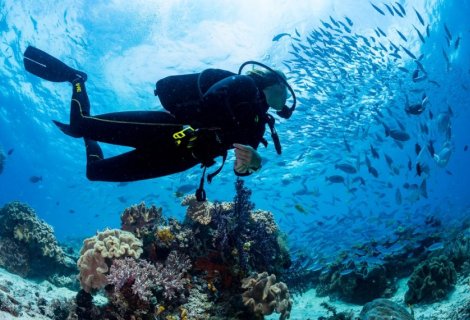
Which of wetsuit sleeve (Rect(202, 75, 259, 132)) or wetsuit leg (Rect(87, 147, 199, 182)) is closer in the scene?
wetsuit sleeve (Rect(202, 75, 259, 132))

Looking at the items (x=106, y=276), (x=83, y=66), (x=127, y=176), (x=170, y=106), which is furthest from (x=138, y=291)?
(x=83, y=66)

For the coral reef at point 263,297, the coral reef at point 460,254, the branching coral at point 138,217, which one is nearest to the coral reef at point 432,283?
the coral reef at point 460,254

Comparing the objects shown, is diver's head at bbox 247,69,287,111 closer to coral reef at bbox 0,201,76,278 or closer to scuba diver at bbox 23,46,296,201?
scuba diver at bbox 23,46,296,201

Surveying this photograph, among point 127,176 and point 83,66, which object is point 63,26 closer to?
point 83,66

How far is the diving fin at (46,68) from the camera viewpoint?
609 cm

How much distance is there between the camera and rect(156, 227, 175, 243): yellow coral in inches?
236

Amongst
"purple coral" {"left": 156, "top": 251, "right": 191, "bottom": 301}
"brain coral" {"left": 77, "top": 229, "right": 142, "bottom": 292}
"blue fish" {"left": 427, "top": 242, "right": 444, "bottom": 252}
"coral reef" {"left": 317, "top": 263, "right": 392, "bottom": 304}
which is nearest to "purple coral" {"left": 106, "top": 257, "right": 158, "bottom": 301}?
"purple coral" {"left": 156, "top": 251, "right": 191, "bottom": 301}

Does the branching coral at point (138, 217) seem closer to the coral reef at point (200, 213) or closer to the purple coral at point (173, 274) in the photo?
the coral reef at point (200, 213)

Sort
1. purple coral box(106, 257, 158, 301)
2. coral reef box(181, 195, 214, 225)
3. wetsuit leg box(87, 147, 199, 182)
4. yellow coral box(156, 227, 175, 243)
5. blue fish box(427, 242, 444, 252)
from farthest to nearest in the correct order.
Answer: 1. blue fish box(427, 242, 444, 252)
2. coral reef box(181, 195, 214, 225)
3. yellow coral box(156, 227, 175, 243)
4. purple coral box(106, 257, 158, 301)
5. wetsuit leg box(87, 147, 199, 182)

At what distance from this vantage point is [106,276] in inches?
199

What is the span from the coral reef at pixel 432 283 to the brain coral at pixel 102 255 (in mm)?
6667

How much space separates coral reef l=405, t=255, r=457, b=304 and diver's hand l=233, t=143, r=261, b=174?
651 cm

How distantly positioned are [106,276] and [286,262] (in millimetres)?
4049

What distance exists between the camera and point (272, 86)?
14.4ft
